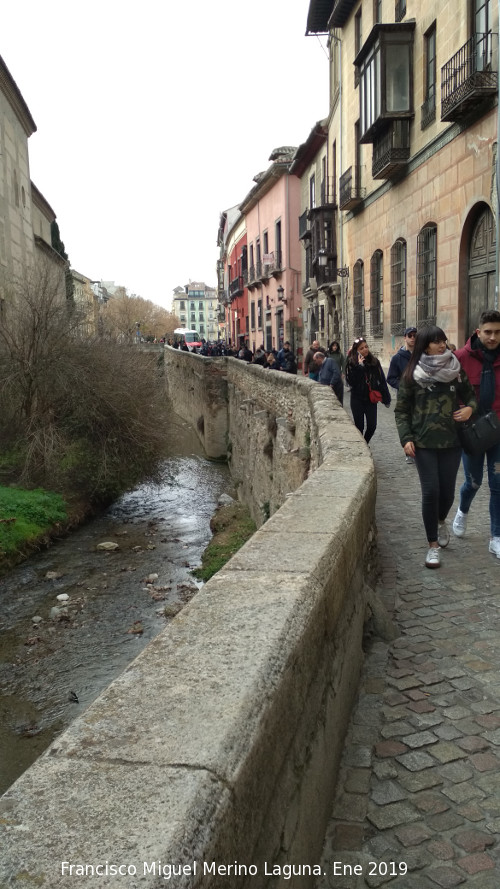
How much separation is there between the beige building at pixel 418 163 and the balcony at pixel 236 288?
77.4 feet

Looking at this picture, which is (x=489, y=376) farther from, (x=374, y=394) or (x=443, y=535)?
(x=374, y=394)

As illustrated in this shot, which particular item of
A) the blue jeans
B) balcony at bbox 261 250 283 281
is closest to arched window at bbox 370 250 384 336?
the blue jeans

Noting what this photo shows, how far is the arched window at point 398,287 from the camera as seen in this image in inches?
674

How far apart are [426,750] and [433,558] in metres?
2.23

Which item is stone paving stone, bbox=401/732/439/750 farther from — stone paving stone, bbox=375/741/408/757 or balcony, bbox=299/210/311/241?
balcony, bbox=299/210/311/241

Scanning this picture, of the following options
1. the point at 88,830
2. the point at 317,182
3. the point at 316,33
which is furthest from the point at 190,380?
the point at 88,830

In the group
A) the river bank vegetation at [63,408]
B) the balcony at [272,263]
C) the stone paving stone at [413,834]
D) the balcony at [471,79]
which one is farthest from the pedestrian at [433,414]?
the balcony at [272,263]

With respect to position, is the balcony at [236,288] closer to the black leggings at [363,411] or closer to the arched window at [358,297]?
the arched window at [358,297]

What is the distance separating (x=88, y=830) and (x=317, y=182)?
29.0 meters

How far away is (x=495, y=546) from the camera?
16.4ft

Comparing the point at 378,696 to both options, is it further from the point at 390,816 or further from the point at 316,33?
the point at 316,33

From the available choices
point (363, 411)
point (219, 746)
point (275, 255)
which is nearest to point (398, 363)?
point (363, 411)

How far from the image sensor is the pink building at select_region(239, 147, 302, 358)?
3341cm

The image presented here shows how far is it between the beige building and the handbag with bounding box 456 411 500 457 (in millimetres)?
7889
